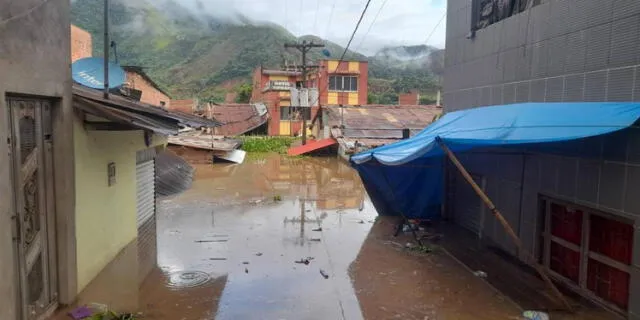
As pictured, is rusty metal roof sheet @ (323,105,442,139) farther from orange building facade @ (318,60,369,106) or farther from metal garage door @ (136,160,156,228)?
metal garage door @ (136,160,156,228)

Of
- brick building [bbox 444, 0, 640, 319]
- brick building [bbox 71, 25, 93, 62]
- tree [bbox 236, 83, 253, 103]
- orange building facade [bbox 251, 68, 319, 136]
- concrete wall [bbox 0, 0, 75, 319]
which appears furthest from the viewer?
tree [bbox 236, 83, 253, 103]

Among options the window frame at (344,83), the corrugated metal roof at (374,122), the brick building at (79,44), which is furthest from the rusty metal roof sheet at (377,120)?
the brick building at (79,44)

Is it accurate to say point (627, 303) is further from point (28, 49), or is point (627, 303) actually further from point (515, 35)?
point (28, 49)

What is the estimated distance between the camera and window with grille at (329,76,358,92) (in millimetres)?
40375

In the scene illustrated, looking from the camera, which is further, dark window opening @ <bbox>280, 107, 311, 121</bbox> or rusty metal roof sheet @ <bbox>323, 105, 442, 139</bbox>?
dark window opening @ <bbox>280, 107, 311, 121</bbox>

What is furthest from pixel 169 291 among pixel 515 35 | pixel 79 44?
pixel 79 44

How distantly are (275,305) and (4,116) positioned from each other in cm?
365

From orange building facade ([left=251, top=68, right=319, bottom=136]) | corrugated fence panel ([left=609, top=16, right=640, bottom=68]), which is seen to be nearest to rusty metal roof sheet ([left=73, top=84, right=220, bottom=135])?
corrugated fence panel ([left=609, top=16, right=640, bottom=68])

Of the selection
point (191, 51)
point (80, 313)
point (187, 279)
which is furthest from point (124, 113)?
point (191, 51)

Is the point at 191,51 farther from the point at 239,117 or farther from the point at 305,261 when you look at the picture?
the point at 305,261

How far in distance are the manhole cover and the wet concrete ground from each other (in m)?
0.01

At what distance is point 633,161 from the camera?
202 inches

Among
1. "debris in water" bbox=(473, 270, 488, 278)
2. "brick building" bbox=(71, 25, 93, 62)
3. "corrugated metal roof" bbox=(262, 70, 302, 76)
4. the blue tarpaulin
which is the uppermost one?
"corrugated metal roof" bbox=(262, 70, 302, 76)

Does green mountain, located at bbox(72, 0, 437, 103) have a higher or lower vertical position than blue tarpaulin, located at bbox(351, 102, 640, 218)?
higher
